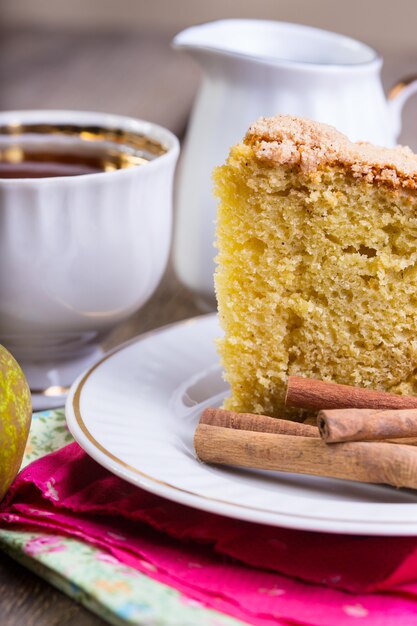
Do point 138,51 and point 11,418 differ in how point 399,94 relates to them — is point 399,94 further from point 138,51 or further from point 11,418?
point 138,51

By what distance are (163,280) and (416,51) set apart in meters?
1.72

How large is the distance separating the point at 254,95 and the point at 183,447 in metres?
0.77

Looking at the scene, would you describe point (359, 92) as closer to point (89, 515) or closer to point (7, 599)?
point (89, 515)

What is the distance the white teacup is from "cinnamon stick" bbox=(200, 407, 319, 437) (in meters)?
0.37

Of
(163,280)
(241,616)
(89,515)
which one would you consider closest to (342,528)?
(241,616)

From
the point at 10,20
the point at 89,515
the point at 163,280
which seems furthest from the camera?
the point at 10,20

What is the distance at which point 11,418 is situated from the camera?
115 centimetres

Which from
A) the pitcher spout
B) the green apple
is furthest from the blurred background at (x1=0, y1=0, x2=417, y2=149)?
the green apple

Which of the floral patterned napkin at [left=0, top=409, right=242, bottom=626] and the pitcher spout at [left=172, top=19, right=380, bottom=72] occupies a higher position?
the pitcher spout at [left=172, top=19, right=380, bottom=72]

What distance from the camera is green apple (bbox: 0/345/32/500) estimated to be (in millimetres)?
1137

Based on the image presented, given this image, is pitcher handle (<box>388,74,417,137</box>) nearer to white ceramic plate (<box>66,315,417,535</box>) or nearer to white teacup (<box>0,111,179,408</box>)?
white teacup (<box>0,111,179,408</box>)

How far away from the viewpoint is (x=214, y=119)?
1797 mm

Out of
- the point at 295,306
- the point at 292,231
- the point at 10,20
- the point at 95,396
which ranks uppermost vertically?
the point at 292,231

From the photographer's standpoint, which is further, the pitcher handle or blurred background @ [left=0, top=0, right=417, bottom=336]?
blurred background @ [left=0, top=0, right=417, bottom=336]
